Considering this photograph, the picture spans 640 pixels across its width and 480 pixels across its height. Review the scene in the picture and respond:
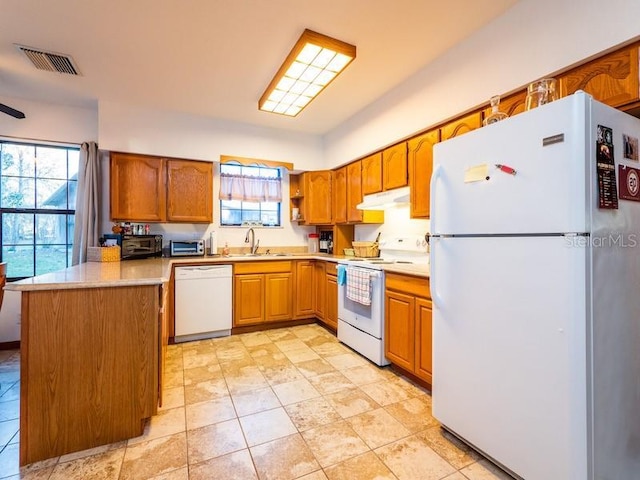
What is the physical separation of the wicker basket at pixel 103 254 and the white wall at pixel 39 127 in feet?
3.72

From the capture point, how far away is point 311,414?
6.65 ft

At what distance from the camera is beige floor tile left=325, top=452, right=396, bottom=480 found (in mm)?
1497

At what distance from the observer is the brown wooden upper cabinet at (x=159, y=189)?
3516 mm

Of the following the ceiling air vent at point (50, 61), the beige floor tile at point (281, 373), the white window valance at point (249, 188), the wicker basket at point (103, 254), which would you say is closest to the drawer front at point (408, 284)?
the beige floor tile at point (281, 373)

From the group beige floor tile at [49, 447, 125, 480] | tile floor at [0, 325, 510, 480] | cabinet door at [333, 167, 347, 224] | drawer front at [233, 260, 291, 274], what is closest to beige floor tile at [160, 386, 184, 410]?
tile floor at [0, 325, 510, 480]

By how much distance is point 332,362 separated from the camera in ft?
9.39

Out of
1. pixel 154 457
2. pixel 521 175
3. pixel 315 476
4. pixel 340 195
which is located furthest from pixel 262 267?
pixel 521 175

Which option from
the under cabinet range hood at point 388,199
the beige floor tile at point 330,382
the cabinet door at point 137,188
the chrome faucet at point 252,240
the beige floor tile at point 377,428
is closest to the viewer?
the beige floor tile at point 377,428

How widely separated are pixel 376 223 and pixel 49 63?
11.6 ft

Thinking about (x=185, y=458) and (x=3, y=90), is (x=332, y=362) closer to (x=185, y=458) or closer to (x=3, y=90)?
(x=185, y=458)

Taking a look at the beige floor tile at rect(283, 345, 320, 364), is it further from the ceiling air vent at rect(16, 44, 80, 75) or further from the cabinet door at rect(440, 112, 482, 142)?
the ceiling air vent at rect(16, 44, 80, 75)

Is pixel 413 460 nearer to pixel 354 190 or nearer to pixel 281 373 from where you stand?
pixel 281 373

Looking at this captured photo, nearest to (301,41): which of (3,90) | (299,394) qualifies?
(299,394)

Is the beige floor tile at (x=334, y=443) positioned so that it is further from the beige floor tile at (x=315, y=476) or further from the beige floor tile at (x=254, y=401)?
the beige floor tile at (x=254, y=401)
